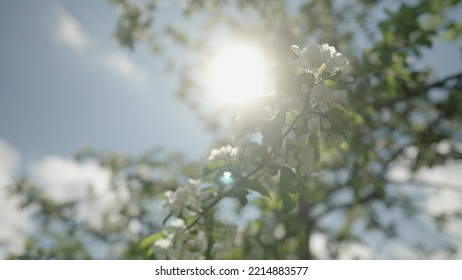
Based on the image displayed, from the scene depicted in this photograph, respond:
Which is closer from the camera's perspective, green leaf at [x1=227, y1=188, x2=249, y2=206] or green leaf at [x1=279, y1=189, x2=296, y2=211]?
green leaf at [x1=279, y1=189, x2=296, y2=211]

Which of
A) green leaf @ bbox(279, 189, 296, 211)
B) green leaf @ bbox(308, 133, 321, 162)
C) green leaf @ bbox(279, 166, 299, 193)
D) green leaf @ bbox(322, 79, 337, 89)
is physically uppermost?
green leaf @ bbox(322, 79, 337, 89)

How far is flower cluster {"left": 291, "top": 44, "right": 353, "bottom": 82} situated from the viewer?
172 cm

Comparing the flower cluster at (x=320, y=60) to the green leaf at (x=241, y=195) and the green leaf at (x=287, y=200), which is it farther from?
the green leaf at (x=241, y=195)

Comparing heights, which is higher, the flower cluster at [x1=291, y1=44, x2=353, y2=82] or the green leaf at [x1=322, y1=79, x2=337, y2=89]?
the flower cluster at [x1=291, y1=44, x2=353, y2=82]

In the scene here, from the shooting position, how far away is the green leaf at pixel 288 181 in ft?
5.92

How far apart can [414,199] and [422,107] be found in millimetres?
2302

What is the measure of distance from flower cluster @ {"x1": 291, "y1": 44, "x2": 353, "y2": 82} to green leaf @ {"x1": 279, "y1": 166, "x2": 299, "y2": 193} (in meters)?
0.52

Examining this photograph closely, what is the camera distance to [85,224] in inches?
265

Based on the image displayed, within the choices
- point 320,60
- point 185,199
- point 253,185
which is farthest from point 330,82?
point 185,199

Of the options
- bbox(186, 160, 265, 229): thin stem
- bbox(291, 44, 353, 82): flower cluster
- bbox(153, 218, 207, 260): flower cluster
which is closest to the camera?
bbox(291, 44, 353, 82): flower cluster

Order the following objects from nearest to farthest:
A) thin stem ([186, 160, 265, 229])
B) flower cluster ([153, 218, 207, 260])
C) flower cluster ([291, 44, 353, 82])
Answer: flower cluster ([291, 44, 353, 82]) < thin stem ([186, 160, 265, 229]) < flower cluster ([153, 218, 207, 260])

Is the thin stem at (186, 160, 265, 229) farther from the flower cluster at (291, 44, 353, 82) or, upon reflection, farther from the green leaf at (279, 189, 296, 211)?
the flower cluster at (291, 44, 353, 82)

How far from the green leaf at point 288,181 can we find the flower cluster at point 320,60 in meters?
0.52

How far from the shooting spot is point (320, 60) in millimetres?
1737
